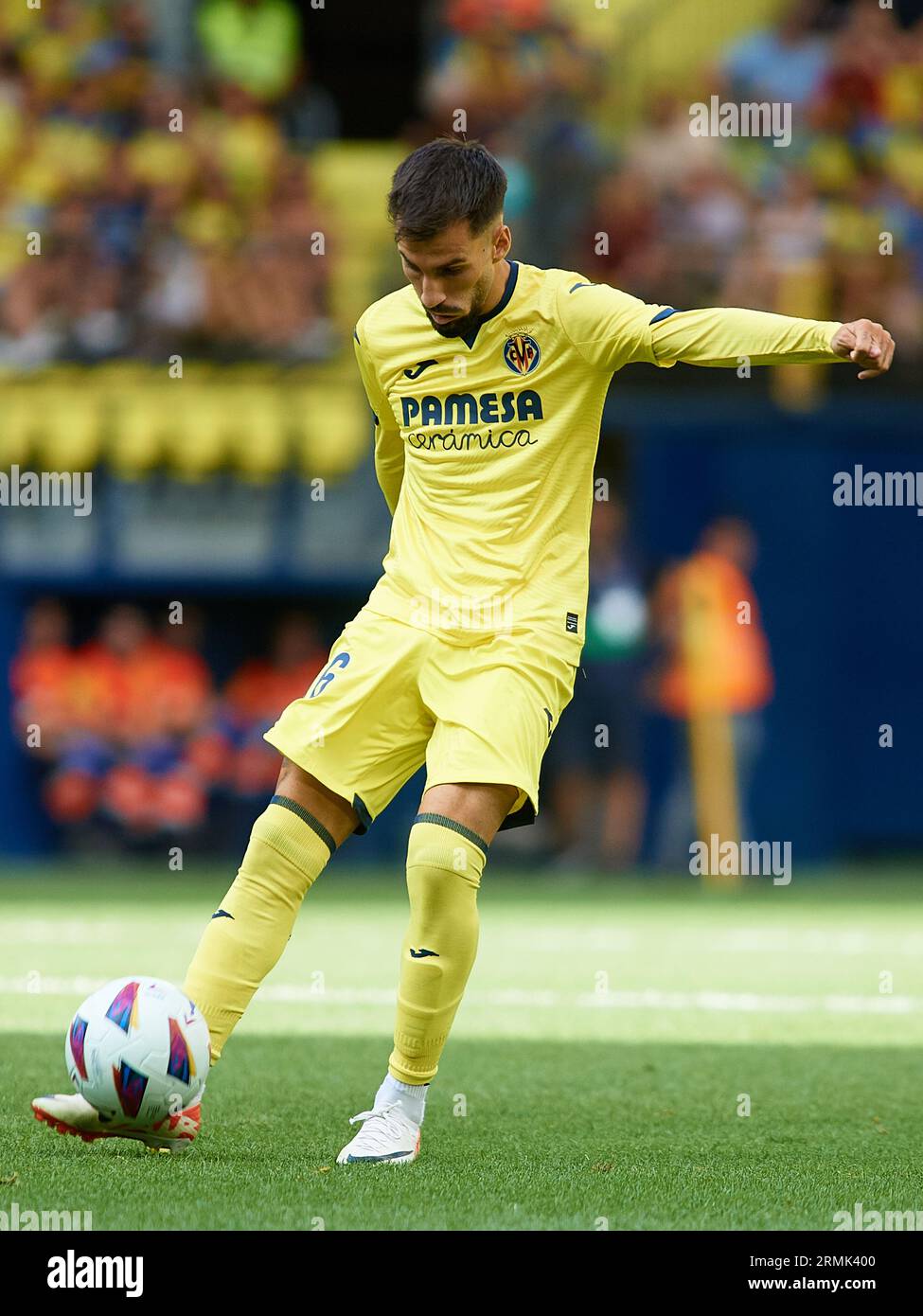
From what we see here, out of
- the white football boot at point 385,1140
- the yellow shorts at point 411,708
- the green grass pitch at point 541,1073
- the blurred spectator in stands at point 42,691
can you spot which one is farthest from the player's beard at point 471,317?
the blurred spectator in stands at point 42,691

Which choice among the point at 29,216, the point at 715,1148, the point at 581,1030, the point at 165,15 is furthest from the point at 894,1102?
the point at 165,15

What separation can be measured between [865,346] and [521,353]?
95 centimetres

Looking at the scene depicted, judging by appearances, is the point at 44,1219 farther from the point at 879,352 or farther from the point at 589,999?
the point at 589,999

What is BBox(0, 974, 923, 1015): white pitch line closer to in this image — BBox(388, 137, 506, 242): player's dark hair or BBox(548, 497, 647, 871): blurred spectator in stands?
BBox(388, 137, 506, 242): player's dark hair

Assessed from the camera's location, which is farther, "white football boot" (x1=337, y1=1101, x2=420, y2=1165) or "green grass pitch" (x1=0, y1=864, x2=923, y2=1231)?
"white football boot" (x1=337, y1=1101, x2=420, y2=1165)

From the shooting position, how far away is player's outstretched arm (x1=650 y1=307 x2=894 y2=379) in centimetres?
423

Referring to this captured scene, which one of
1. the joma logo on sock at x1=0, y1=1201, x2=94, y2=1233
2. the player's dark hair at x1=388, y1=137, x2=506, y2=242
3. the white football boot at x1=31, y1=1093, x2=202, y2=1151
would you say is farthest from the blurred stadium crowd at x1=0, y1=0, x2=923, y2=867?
the joma logo on sock at x1=0, y1=1201, x2=94, y2=1233

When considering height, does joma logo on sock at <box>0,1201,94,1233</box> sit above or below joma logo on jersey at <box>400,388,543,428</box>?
below

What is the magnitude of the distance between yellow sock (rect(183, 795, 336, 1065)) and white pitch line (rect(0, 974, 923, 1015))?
2.67m

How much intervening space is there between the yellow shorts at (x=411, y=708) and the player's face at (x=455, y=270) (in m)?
0.77

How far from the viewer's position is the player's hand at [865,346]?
4199mm

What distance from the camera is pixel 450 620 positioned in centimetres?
484

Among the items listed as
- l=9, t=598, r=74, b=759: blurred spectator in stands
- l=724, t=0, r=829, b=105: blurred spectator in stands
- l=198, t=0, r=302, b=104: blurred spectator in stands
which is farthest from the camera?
l=198, t=0, r=302, b=104: blurred spectator in stands

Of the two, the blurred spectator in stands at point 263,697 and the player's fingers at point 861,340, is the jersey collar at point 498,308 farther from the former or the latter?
the blurred spectator in stands at point 263,697
